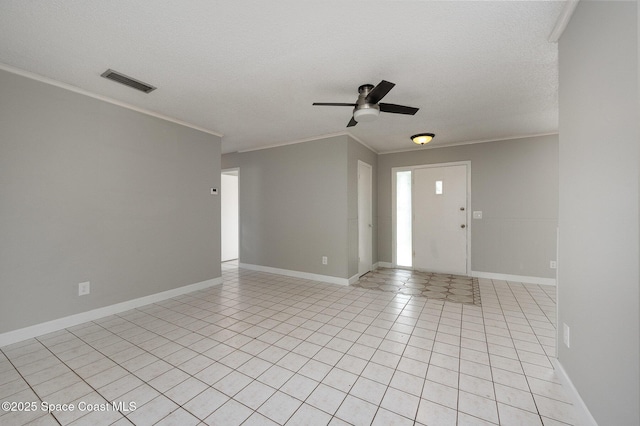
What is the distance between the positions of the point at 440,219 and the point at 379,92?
11.6 ft

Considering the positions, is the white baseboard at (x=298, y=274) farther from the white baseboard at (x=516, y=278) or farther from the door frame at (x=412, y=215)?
the white baseboard at (x=516, y=278)

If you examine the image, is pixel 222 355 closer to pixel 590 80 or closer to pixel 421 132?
pixel 590 80

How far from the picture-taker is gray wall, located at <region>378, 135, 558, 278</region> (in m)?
4.26

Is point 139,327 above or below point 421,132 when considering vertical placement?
below

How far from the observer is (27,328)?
2385 mm

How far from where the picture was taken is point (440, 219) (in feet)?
16.4

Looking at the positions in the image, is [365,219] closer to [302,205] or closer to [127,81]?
[302,205]

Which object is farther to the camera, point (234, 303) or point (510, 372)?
point (234, 303)

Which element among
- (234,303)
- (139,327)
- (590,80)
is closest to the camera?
(590,80)

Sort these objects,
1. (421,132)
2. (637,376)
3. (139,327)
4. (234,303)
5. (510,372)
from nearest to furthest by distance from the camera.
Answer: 1. (637,376)
2. (510,372)
3. (139,327)
4. (234,303)
5. (421,132)

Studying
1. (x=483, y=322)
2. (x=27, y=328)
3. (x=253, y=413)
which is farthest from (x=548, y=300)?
(x=27, y=328)

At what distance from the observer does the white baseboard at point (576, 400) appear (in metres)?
1.39

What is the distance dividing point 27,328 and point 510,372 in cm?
422

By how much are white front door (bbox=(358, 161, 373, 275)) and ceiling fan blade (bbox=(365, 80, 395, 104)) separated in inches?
89.4
